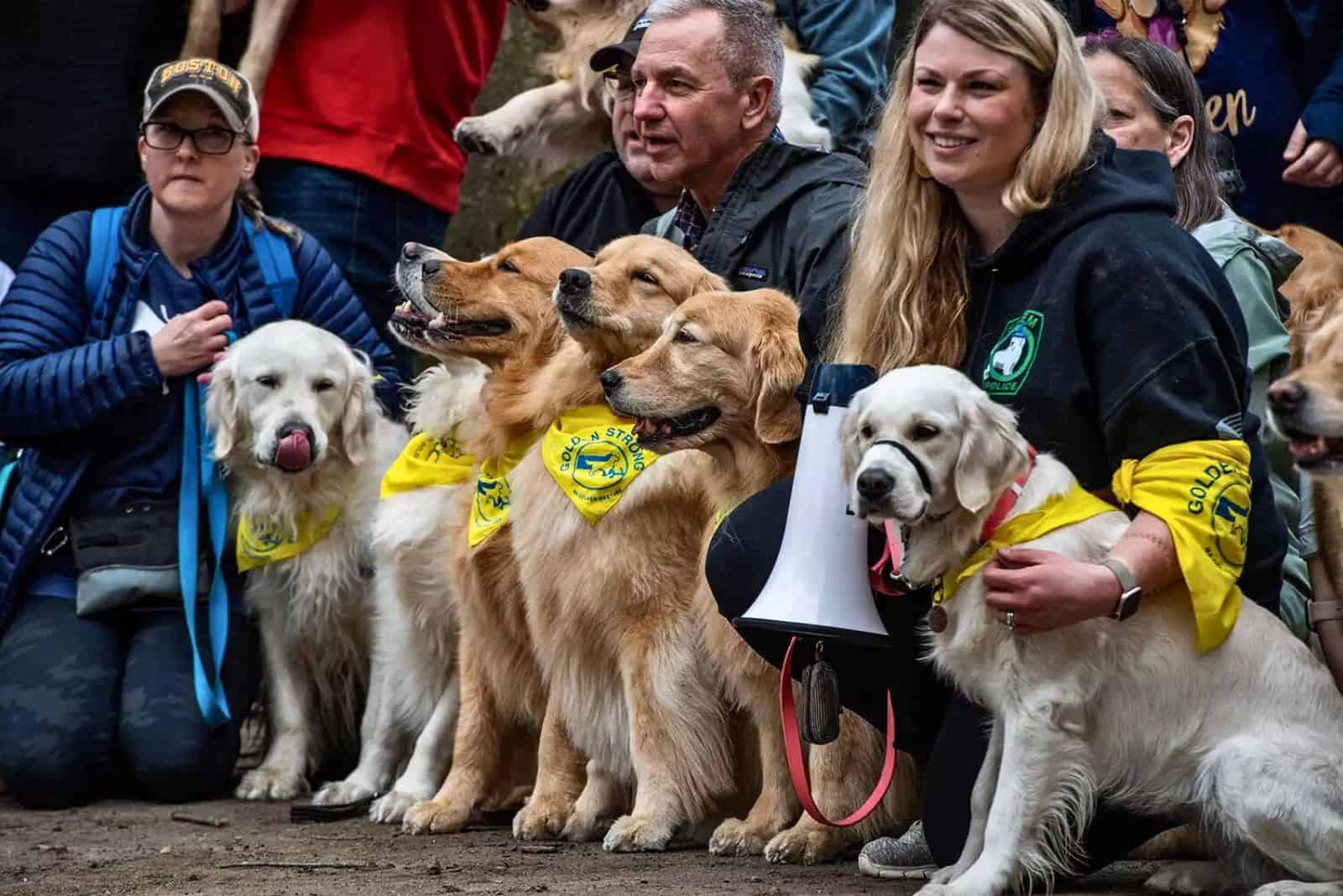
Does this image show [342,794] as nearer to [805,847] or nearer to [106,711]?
[106,711]

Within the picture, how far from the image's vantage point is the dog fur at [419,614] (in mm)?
5020

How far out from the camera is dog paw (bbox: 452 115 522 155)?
6.05m

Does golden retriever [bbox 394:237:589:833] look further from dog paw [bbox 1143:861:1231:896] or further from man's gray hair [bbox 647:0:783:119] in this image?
dog paw [bbox 1143:861:1231:896]

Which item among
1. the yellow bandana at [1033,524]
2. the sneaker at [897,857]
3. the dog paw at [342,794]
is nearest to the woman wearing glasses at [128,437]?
the dog paw at [342,794]

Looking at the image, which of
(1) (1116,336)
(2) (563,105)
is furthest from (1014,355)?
(2) (563,105)

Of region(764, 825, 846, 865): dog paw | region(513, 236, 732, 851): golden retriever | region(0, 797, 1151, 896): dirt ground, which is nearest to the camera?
region(0, 797, 1151, 896): dirt ground

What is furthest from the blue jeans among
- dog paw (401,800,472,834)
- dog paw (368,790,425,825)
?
dog paw (401,800,472,834)

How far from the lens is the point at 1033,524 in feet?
10.3

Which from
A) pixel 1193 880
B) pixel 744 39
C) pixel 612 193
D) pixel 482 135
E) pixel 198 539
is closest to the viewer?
pixel 1193 880

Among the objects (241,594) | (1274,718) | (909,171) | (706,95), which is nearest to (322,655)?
(241,594)

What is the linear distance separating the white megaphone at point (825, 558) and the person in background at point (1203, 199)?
109 centimetres

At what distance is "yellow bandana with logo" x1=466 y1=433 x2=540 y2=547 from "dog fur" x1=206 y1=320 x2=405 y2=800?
0.76m

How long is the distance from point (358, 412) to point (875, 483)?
109 inches

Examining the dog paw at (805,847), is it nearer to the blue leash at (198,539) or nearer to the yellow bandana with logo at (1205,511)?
the yellow bandana with logo at (1205,511)
